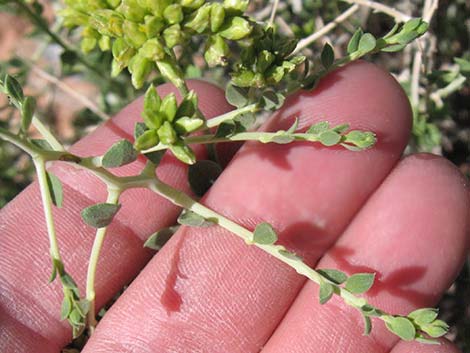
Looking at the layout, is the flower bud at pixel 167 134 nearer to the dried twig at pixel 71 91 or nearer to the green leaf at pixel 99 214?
the green leaf at pixel 99 214

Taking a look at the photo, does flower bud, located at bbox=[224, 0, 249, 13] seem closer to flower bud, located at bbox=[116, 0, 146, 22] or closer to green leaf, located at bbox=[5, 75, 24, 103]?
flower bud, located at bbox=[116, 0, 146, 22]

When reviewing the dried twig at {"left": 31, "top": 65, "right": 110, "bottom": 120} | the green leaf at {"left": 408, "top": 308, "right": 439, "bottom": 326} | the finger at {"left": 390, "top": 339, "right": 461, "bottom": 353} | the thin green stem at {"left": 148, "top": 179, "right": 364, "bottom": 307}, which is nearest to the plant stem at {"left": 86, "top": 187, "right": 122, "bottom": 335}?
the thin green stem at {"left": 148, "top": 179, "right": 364, "bottom": 307}

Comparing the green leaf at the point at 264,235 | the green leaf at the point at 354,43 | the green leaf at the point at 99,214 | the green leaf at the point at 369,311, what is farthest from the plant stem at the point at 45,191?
the green leaf at the point at 354,43

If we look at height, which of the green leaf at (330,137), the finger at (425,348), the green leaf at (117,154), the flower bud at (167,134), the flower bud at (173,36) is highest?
the flower bud at (173,36)

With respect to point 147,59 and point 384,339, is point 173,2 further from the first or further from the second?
point 384,339

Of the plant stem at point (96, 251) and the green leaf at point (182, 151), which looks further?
the plant stem at point (96, 251)

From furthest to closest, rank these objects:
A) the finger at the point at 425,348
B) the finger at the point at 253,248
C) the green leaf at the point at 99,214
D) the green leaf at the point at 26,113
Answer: the finger at the point at 253,248
the finger at the point at 425,348
the green leaf at the point at 99,214
the green leaf at the point at 26,113
